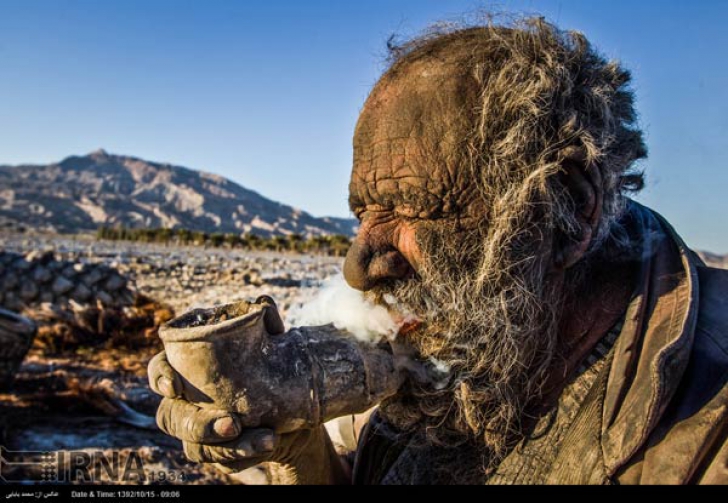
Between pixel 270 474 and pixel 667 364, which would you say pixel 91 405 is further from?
pixel 667 364

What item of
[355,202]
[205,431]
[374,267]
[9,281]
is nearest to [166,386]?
[205,431]

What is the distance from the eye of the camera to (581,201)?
68.2 inches

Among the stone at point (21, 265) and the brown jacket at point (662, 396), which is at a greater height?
the brown jacket at point (662, 396)

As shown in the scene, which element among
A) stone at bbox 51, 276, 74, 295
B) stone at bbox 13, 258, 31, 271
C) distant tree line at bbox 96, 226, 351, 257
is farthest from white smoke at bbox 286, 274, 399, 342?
distant tree line at bbox 96, 226, 351, 257

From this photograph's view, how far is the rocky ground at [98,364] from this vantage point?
5.43 metres

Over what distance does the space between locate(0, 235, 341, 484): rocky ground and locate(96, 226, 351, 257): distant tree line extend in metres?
29.8

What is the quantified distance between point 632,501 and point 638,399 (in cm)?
28

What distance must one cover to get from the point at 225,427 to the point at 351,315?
1.81 feet

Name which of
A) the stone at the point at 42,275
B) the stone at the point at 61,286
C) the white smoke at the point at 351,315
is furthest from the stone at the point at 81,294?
the white smoke at the point at 351,315

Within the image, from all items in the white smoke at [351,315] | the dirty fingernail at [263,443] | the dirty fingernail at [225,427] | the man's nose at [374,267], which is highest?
the man's nose at [374,267]

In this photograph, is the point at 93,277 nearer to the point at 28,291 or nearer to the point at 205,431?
the point at 28,291

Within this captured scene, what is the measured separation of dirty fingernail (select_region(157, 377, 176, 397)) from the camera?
1.36m

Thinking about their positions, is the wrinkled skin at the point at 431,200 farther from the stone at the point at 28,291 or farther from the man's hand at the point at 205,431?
the stone at the point at 28,291

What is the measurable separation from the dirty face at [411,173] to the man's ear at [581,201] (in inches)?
11.8
